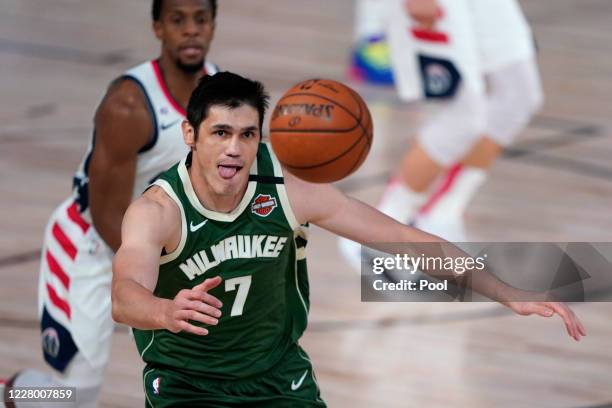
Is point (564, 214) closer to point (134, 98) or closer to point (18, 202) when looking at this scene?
point (18, 202)

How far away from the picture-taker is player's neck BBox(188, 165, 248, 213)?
3492 mm

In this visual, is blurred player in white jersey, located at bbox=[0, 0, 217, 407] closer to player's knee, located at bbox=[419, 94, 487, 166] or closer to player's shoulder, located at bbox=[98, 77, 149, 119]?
player's shoulder, located at bbox=[98, 77, 149, 119]

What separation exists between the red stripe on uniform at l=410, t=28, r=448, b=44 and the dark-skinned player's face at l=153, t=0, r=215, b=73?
219 cm

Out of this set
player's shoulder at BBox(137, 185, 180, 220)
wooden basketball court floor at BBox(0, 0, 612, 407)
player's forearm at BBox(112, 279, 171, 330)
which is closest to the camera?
player's forearm at BBox(112, 279, 171, 330)

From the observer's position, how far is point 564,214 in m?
7.44

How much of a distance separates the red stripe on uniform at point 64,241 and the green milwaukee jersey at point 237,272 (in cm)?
89

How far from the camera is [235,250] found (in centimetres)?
352

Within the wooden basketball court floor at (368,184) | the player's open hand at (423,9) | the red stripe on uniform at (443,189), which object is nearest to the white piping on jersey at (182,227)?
the wooden basketball court floor at (368,184)

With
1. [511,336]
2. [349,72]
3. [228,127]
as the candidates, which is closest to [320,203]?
[228,127]

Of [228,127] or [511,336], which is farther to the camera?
[511,336]

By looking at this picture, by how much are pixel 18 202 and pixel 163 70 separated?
3.13m

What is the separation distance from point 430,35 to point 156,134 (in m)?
2.49

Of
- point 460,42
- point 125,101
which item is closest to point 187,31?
point 125,101

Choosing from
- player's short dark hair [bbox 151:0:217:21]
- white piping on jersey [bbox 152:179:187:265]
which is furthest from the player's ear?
player's short dark hair [bbox 151:0:217:21]
